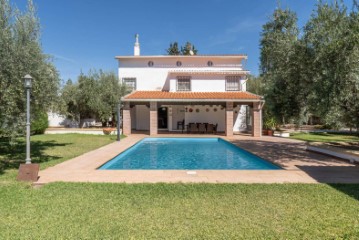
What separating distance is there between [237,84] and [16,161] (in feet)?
66.7

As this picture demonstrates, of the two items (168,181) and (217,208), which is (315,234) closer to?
(217,208)

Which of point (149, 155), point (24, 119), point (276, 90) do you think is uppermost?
point (276, 90)

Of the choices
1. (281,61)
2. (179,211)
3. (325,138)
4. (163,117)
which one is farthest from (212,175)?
(163,117)

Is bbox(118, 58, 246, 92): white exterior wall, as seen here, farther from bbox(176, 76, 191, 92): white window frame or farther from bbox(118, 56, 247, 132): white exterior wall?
bbox(176, 76, 191, 92): white window frame

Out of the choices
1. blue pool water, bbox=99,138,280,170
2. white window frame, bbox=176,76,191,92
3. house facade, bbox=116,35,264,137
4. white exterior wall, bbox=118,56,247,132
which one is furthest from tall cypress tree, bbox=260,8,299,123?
white exterior wall, bbox=118,56,247,132

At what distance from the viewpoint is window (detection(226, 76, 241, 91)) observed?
24812 mm

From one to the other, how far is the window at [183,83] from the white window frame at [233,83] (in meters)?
4.07

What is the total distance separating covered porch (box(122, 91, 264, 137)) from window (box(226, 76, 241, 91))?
4.78 feet

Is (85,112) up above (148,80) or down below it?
below

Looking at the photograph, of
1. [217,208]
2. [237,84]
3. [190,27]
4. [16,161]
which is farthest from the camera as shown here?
[190,27]

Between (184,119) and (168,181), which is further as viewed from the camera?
(184,119)

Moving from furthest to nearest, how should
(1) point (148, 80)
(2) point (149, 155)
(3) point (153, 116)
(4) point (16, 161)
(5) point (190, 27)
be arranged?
(5) point (190, 27) < (1) point (148, 80) < (3) point (153, 116) < (2) point (149, 155) < (4) point (16, 161)

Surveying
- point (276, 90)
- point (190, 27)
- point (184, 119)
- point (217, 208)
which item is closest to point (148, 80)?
point (184, 119)

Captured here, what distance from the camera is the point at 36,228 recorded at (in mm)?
4145
